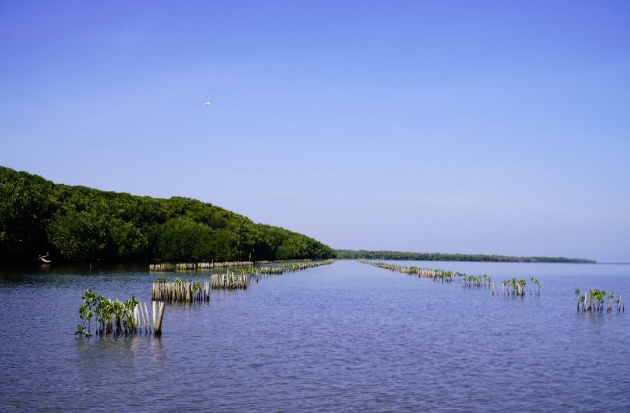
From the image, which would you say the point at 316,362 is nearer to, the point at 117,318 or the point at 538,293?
the point at 117,318

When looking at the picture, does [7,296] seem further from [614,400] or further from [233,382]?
[614,400]

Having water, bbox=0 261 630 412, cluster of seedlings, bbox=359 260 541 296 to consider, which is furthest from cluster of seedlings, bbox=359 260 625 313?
water, bbox=0 261 630 412

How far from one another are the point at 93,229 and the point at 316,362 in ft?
247

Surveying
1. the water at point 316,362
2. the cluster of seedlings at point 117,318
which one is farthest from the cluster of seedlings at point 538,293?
the cluster of seedlings at point 117,318

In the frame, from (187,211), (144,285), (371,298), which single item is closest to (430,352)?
(371,298)

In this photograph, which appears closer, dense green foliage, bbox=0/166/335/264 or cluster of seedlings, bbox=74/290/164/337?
cluster of seedlings, bbox=74/290/164/337

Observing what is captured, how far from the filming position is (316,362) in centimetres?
2250

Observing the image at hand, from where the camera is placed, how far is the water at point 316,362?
1705cm

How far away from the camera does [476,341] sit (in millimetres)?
28547

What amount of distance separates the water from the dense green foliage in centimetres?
4074

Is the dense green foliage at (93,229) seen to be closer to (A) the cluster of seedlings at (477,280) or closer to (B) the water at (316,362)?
(A) the cluster of seedlings at (477,280)

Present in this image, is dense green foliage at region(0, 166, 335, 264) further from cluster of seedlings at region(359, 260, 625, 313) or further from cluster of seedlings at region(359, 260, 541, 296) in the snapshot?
cluster of seedlings at region(359, 260, 625, 313)

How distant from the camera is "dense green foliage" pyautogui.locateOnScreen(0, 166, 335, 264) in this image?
76.7 meters

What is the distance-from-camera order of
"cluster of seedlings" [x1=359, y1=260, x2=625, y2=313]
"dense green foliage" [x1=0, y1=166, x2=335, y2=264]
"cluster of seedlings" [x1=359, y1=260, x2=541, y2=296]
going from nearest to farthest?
"cluster of seedlings" [x1=359, y1=260, x2=625, y2=313], "cluster of seedlings" [x1=359, y1=260, x2=541, y2=296], "dense green foliage" [x1=0, y1=166, x2=335, y2=264]
